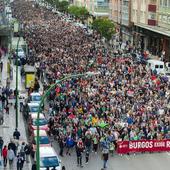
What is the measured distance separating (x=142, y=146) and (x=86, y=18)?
93741 millimetres

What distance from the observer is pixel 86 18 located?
413 feet

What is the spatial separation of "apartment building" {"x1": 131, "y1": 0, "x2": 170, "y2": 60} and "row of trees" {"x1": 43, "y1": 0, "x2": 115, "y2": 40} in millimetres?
4077

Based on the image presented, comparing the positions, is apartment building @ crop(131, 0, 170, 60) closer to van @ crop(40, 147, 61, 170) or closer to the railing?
the railing

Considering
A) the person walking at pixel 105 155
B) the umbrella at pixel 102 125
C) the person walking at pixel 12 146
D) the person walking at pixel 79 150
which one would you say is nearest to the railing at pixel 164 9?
the umbrella at pixel 102 125

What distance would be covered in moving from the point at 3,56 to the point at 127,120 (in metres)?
37.4

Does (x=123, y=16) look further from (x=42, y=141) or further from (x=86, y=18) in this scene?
(x=42, y=141)

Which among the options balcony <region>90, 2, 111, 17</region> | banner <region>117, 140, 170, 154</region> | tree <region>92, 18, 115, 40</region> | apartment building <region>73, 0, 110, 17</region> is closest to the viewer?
banner <region>117, 140, 170, 154</region>

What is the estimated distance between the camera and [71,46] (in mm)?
76438

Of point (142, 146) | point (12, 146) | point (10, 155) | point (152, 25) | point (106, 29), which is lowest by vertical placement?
point (142, 146)

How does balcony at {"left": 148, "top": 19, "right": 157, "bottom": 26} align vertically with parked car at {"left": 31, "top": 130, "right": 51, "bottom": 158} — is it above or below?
above

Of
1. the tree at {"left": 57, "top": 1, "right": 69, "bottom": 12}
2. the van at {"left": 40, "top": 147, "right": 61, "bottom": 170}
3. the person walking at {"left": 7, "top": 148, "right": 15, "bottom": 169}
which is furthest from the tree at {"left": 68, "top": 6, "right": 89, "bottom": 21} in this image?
the van at {"left": 40, "top": 147, "right": 61, "bottom": 170}

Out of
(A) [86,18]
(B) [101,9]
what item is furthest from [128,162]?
(A) [86,18]

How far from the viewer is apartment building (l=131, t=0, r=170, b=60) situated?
77506 millimetres

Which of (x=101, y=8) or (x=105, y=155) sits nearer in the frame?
(x=105, y=155)
